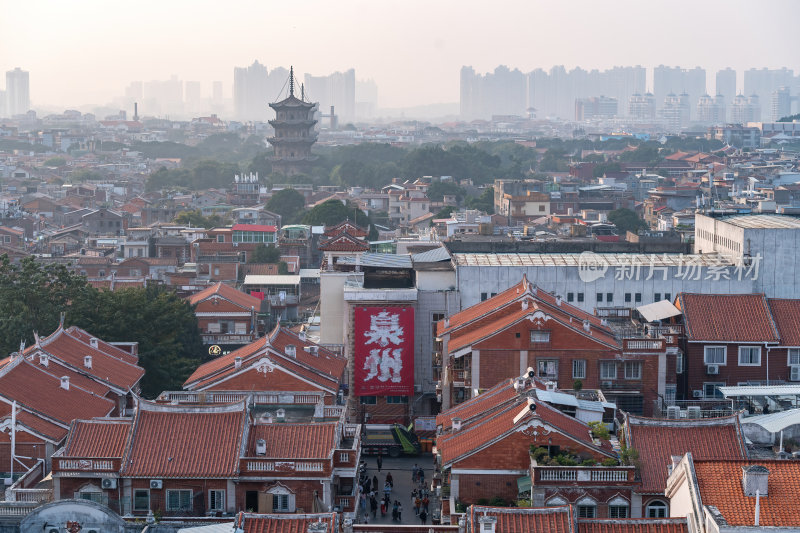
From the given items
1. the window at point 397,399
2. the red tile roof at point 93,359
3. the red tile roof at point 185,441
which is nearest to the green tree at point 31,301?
the red tile roof at point 93,359

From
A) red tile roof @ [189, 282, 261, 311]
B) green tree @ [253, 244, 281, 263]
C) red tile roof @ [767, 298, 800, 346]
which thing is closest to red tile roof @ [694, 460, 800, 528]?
red tile roof @ [767, 298, 800, 346]

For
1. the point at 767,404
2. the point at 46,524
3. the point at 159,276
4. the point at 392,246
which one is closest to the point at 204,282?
the point at 159,276

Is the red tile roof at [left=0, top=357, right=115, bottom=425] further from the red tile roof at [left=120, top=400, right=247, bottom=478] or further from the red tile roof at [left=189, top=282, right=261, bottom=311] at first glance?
the red tile roof at [left=189, top=282, right=261, bottom=311]

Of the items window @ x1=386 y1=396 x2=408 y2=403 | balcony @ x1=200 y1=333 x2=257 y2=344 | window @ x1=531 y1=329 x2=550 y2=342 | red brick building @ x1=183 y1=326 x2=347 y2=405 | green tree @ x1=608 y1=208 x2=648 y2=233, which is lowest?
window @ x1=386 y1=396 x2=408 y2=403

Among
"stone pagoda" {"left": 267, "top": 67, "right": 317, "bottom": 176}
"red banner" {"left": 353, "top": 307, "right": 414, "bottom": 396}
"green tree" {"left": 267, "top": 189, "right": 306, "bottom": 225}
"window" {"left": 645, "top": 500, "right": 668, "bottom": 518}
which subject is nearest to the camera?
"window" {"left": 645, "top": 500, "right": 668, "bottom": 518}

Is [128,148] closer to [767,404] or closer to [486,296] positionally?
[486,296]

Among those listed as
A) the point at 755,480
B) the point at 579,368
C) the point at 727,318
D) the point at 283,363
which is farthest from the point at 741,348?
the point at 755,480

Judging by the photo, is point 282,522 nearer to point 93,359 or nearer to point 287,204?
point 93,359

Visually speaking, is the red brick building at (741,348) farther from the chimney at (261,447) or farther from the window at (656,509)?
the chimney at (261,447)
